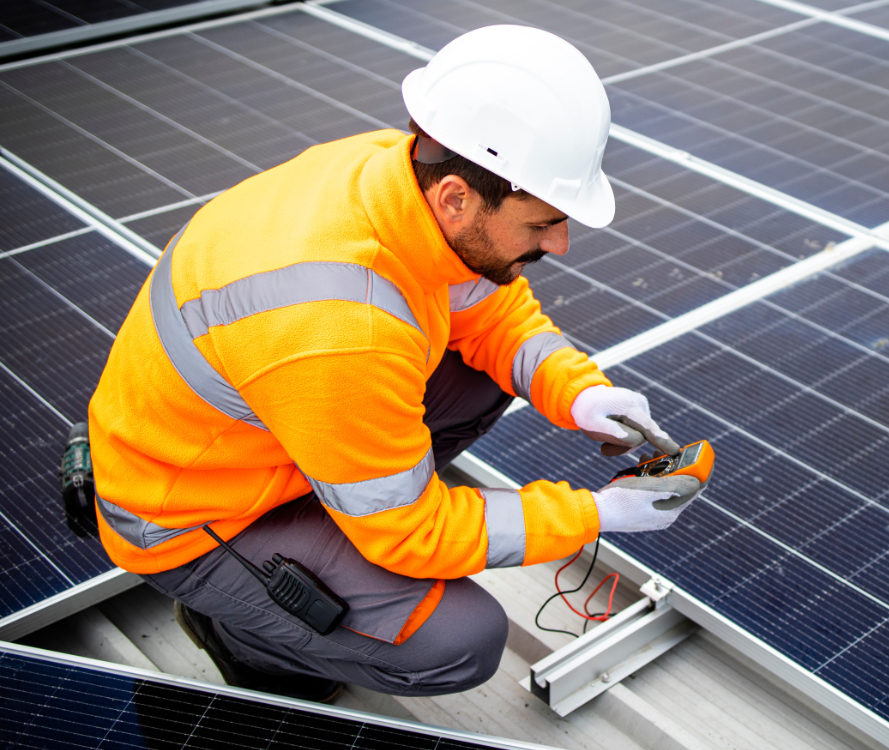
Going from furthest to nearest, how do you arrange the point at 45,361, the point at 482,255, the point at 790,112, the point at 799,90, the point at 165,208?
1. the point at 799,90
2. the point at 790,112
3. the point at 165,208
4. the point at 45,361
5. the point at 482,255

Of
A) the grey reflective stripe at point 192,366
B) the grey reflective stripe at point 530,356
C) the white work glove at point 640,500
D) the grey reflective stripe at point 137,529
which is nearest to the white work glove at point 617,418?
the grey reflective stripe at point 530,356

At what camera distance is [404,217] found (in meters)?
2.60

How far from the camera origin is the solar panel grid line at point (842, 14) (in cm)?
761

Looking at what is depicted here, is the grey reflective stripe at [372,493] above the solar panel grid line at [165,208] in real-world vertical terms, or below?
above

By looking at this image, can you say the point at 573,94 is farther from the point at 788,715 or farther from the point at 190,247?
the point at 788,715

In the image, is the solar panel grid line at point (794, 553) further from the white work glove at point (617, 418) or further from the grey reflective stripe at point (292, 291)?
the grey reflective stripe at point (292, 291)

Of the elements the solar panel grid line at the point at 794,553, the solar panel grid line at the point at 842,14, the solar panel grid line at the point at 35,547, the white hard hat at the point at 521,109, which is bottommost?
the solar panel grid line at the point at 35,547

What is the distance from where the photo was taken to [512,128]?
102 inches

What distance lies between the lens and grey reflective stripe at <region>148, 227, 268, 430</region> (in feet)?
8.42

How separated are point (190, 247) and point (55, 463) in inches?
57.5

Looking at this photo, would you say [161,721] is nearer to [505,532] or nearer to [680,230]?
[505,532]

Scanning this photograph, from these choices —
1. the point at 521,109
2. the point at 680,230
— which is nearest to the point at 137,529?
the point at 521,109

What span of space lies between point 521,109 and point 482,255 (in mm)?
366

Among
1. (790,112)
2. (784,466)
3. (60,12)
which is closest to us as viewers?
(784,466)
